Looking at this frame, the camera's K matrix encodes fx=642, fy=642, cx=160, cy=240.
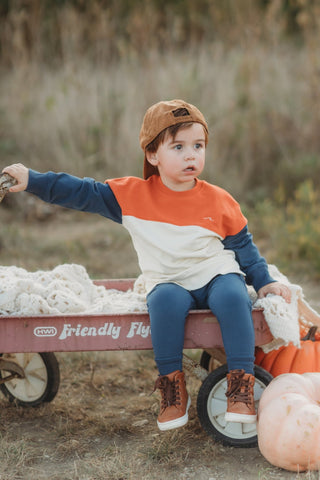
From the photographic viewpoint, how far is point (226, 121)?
7797 mm

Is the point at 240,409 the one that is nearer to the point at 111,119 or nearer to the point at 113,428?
the point at 113,428

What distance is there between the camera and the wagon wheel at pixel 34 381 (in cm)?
348

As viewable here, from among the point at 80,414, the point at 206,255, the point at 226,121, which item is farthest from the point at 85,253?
the point at 206,255

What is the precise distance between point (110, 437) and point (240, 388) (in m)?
0.78

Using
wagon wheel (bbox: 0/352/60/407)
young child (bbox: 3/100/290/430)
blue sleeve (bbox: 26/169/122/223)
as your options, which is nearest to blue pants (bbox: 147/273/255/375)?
young child (bbox: 3/100/290/430)

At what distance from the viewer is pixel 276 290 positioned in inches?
119

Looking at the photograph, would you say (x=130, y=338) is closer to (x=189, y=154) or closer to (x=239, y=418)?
(x=239, y=418)

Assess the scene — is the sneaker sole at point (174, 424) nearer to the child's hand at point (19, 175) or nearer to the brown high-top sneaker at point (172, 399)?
the brown high-top sneaker at point (172, 399)

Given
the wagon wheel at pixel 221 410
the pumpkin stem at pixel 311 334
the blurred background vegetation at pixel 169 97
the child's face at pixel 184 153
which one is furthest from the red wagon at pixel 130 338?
the blurred background vegetation at pixel 169 97

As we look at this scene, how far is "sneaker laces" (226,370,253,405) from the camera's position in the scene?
8.96 ft

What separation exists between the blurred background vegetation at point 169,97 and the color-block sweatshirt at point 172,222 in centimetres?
328

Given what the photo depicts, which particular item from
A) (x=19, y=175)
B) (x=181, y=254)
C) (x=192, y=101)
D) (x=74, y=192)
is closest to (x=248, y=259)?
(x=181, y=254)

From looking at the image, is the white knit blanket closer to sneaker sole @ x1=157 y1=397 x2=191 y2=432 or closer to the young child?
the young child

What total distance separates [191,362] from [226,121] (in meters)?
5.24
